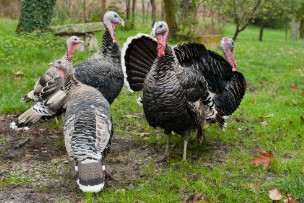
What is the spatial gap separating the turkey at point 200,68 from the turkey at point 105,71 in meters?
0.35

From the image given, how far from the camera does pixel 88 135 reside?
13.2ft

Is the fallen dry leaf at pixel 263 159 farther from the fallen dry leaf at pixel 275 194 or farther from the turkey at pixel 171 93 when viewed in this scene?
the fallen dry leaf at pixel 275 194

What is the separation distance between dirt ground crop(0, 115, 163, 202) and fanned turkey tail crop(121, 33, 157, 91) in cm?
77

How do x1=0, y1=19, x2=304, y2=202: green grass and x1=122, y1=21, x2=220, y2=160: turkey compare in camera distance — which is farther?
x1=122, y1=21, x2=220, y2=160: turkey

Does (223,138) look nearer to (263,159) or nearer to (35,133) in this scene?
(263,159)

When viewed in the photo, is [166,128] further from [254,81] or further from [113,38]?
[254,81]

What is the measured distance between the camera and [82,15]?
15555 millimetres

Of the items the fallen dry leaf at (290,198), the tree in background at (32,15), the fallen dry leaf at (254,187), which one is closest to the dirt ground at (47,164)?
the fallen dry leaf at (254,187)

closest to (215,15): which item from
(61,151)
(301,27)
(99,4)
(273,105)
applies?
(99,4)

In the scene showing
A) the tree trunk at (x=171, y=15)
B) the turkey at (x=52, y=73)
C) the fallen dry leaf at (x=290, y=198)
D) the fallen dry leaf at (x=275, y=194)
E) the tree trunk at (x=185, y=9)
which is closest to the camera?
the fallen dry leaf at (x=290, y=198)

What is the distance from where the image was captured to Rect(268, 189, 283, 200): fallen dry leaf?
3.83m

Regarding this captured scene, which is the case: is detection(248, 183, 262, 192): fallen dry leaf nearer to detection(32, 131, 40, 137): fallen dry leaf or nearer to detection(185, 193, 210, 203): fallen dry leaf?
detection(185, 193, 210, 203): fallen dry leaf

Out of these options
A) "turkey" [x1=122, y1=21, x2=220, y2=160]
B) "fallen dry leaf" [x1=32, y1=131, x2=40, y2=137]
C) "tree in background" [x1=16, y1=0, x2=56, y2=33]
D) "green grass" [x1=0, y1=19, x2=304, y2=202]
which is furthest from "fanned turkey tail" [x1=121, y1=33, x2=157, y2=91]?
"tree in background" [x1=16, y1=0, x2=56, y2=33]

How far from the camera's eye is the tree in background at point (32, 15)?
11.3 meters
